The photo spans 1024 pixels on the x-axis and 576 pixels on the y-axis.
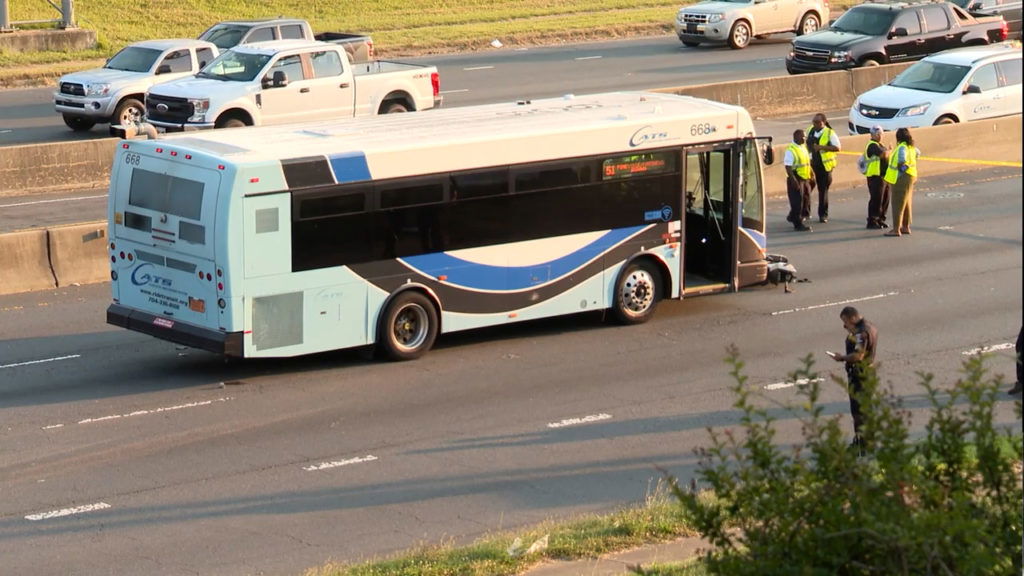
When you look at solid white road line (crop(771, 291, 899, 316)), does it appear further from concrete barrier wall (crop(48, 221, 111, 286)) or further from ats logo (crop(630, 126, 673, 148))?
concrete barrier wall (crop(48, 221, 111, 286))

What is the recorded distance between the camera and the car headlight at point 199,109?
1119 inches

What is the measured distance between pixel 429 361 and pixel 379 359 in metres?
0.54

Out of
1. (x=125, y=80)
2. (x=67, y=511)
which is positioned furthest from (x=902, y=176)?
(x=125, y=80)

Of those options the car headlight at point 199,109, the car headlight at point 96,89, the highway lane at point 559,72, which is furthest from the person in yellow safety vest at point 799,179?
the car headlight at point 96,89

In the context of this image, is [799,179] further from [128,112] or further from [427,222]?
[128,112]

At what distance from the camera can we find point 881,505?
6242 mm

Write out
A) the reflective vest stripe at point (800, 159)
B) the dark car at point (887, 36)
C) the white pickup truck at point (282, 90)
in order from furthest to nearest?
the dark car at point (887, 36), the white pickup truck at point (282, 90), the reflective vest stripe at point (800, 159)

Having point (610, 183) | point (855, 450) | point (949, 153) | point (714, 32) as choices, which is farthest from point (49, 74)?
point (855, 450)

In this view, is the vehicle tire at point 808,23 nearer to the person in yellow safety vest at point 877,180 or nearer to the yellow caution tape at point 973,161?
the yellow caution tape at point 973,161

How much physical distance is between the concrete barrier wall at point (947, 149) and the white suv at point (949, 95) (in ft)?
1.61

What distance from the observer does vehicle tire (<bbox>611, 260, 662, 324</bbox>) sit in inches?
719

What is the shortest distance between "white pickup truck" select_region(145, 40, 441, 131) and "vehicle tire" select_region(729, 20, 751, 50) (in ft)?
53.0

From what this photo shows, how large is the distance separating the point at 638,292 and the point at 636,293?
31mm

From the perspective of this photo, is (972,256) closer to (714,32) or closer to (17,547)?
(17,547)
